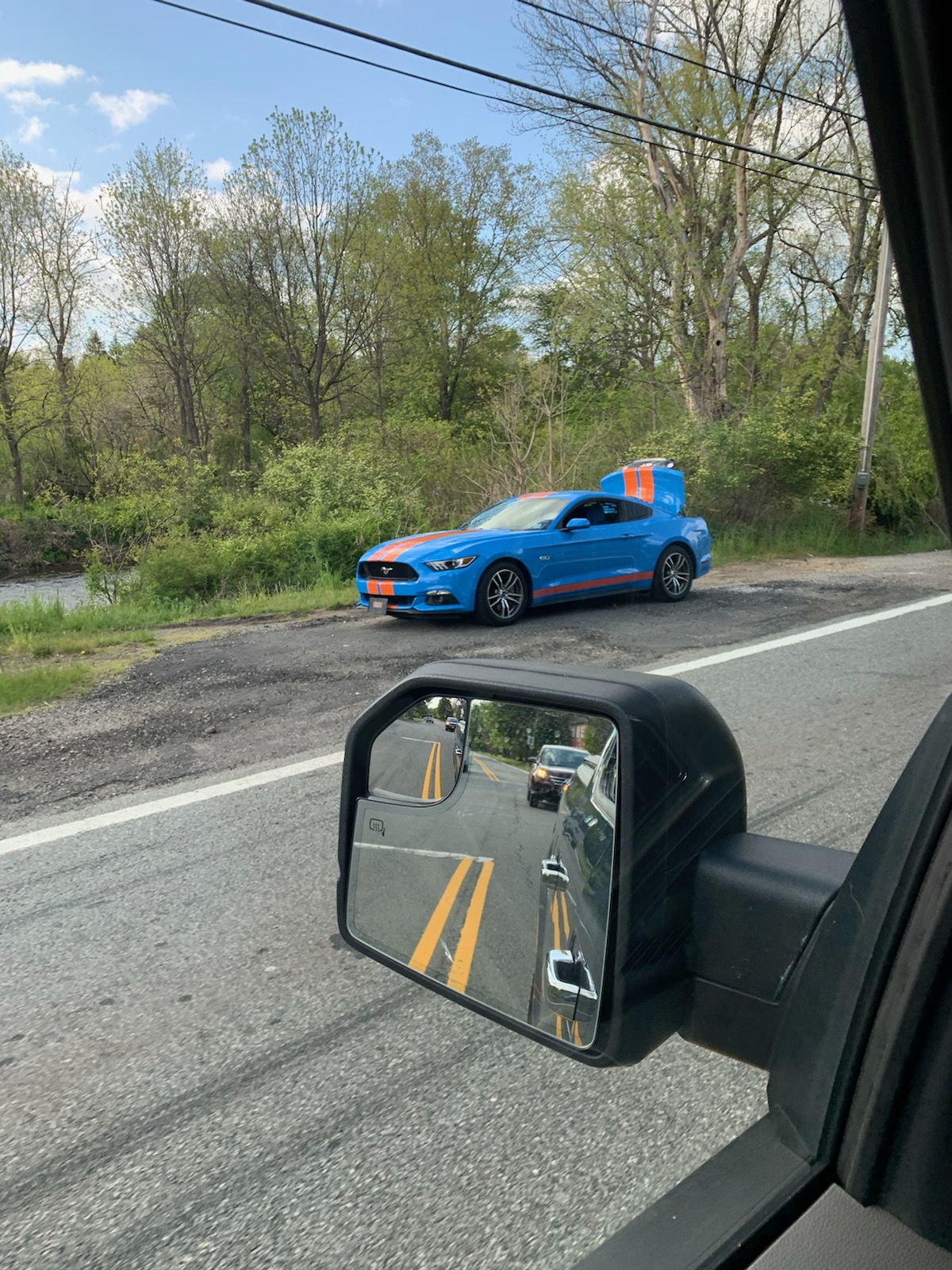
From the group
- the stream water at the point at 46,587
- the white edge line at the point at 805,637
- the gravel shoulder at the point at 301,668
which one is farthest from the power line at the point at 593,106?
the stream water at the point at 46,587

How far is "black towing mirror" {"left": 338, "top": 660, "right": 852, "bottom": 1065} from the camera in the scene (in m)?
1.03

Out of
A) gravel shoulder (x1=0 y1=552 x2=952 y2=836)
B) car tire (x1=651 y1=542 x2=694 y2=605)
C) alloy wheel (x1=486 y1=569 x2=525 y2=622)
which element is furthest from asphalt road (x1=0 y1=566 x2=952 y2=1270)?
car tire (x1=651 y1=542 x2=694 y2=605)

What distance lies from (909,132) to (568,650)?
8.05 metres

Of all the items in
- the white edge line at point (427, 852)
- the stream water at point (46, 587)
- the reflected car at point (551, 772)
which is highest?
the reflected car at point (551, 772)

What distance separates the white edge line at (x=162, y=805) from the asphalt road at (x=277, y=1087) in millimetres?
126

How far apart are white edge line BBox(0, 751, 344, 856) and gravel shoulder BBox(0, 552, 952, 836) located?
0.70 feet

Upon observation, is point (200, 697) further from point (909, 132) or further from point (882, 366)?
point (909, 132)

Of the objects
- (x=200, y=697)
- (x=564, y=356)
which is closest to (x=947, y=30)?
(x=200, y=697)

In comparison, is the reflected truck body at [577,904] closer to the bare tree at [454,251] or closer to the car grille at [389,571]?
the car grille at [389,571]

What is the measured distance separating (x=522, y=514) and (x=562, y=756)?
10.0 m

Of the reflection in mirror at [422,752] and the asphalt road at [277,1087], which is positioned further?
the asphalt road at [277,1087]

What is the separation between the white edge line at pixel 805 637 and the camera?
7449 mm

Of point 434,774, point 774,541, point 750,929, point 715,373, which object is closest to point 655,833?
point 750,929

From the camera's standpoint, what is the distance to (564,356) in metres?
24.8
